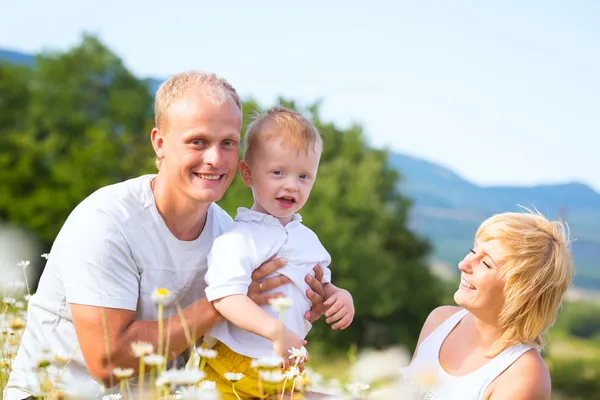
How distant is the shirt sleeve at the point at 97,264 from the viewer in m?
3.62

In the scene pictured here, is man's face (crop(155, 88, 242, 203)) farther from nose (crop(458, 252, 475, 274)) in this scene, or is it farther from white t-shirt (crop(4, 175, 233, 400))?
nose (crop(458, 252, 475, 274))

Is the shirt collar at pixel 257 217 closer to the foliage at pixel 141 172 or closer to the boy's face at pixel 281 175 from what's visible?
the boy's face at pixel 281 175

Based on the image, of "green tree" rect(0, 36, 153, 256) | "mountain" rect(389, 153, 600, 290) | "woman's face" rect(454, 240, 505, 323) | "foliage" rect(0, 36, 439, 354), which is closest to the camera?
"woman's face" rect(454, 240, 505, 323)

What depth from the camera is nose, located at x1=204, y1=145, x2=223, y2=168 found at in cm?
371

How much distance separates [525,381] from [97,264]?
212 centimetres

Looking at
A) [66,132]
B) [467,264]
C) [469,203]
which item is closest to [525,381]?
[467,264]

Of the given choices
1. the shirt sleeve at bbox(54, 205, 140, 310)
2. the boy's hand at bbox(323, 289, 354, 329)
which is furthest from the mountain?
the shirt sleeve at bbox(54, 205, 140, 310)

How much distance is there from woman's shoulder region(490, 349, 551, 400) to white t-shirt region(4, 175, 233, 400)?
1.61m

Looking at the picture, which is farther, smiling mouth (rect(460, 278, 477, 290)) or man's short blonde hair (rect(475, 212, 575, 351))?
smiling mouth (rect(460, 278, 477, 290))

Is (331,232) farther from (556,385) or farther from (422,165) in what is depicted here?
(422,165)

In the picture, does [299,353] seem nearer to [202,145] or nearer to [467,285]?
[467,285]

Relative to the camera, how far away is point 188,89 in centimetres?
381

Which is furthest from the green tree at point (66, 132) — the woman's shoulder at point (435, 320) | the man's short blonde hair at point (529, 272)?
the man's short blonde hair at point (529, 272)

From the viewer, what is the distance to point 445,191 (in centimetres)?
7725
